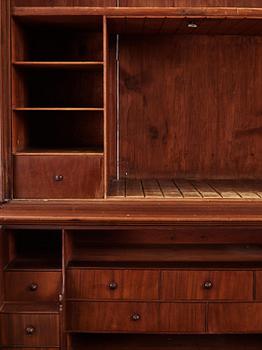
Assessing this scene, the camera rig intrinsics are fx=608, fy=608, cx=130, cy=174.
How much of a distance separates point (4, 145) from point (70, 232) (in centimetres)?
52

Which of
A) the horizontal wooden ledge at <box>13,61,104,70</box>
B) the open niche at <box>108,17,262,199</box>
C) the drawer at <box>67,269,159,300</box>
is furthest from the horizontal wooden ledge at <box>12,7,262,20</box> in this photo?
the drawer at <box>67,269,159,300</box>

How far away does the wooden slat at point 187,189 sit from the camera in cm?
293

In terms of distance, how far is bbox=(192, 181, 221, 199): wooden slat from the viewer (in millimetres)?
2939

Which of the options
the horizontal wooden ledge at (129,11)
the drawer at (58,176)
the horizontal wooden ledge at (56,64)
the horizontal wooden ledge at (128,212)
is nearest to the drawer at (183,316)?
the horizontal wooden ledge at (128,212)

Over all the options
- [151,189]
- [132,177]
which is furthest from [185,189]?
[132,177]

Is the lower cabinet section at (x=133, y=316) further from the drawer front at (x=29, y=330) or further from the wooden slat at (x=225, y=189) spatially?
the wooden slat at (x=225, y=189)

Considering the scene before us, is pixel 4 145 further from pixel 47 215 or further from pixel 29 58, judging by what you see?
pixel 29 58

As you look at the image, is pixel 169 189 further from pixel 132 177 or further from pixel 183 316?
pixel 183 316

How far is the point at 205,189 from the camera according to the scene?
3119 millimetres

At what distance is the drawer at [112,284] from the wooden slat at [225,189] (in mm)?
539

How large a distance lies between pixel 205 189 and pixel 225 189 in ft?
0.34

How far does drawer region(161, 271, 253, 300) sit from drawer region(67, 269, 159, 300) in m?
0.07

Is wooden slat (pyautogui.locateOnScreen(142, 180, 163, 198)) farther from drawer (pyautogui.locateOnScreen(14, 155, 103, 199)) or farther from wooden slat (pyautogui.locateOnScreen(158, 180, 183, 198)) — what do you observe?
drawer (pyautogui.locateOnScreen(14, 155, 103, 199))

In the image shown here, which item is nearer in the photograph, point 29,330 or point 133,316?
point 29,330
